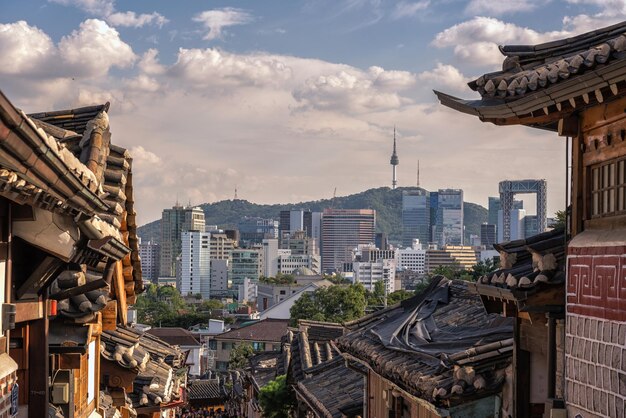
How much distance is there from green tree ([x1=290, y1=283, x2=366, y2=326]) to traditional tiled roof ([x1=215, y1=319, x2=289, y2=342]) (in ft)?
57.8

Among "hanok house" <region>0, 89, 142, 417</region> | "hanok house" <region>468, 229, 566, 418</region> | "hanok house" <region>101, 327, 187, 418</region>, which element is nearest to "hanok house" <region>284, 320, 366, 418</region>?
"hanok house" <region>101, 327, 187, 418</region>

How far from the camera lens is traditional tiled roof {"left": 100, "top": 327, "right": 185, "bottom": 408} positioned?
17594 millimetres

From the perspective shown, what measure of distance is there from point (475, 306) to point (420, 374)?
3785 mm

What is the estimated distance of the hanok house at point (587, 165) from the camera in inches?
370

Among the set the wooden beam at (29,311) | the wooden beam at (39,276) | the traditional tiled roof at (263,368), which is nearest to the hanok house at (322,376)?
the traditional tiled roof at (263,368)

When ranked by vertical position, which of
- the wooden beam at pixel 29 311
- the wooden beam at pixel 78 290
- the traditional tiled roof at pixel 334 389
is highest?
the wooden beam at pixel 78 290

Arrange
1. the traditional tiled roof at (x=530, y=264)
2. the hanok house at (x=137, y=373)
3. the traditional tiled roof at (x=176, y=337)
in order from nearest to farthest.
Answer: the traditional tiled roof at (x=530, y=264)
the hanok house at (x=137, y=373)
the traditional tiled roof at (x=176, y=337)

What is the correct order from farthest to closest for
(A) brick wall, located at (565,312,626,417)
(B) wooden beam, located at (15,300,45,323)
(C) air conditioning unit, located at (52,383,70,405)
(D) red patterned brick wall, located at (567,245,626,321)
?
(C) air conditioning unit, located at (52,383,70,405) → (D) red patterned brick wall, located at (567,245,626,321) → (A) brick wall, located at (565,312,626,417) → (B) wooden beam, located at (15,300,45,323)

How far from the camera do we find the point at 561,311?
35.8 ft

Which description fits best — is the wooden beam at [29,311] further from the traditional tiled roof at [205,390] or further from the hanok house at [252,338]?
the hanok house at [252,338]

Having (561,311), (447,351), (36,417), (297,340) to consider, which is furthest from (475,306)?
(297,340)

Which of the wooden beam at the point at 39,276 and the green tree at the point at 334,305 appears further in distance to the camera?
the green tree at the point at 334,305

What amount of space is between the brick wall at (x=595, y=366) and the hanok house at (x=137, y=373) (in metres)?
9.25

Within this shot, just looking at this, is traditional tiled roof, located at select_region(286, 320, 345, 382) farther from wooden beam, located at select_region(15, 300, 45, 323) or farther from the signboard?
the signboard
